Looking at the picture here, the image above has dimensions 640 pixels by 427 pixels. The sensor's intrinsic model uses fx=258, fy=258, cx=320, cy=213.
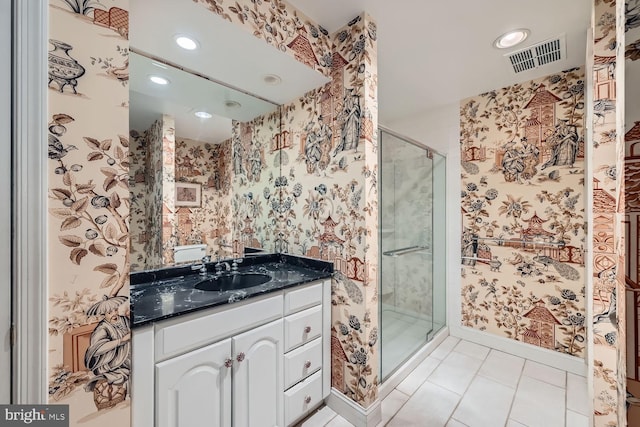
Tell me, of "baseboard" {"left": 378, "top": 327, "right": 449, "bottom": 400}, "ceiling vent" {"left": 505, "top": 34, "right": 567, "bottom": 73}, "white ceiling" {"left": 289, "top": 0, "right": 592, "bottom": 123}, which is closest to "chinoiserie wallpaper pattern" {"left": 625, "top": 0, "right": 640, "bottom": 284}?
"white ceiling" {"left": 289, "top": 0, "right": 592, "bottom": 123}

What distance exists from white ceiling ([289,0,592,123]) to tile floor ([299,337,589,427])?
226cm

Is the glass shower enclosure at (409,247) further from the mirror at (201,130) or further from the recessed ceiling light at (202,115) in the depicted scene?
the recessed ceiling light at (202,115)

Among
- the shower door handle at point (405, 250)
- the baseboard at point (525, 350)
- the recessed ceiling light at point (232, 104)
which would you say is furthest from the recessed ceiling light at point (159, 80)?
the baseboard at point (525, 350)

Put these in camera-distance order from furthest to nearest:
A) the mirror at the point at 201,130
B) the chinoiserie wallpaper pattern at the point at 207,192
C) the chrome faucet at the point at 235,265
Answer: the chrome faucet at the point at 235,265 < the chinoiserie wallpaper pattern at the point at 207,192 < the mirror at the point at 201,130

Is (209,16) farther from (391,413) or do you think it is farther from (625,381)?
→ (391,413)

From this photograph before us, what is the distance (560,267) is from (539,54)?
155cm

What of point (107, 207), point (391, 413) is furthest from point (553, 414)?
point (107, 207)

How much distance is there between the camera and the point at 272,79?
1.60 meters

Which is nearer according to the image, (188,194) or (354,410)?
(354,410)

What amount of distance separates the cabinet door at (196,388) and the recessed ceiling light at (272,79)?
57.3 inches

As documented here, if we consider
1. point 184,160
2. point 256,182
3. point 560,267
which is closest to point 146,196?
point 184,160

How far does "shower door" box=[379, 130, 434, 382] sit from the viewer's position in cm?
188

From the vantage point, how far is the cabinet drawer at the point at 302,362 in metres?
1.35

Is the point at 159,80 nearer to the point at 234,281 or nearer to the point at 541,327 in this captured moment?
the point at 234,281
